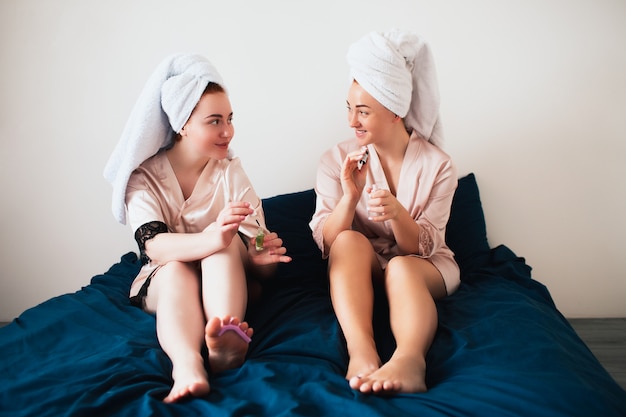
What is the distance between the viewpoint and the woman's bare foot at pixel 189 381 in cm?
128

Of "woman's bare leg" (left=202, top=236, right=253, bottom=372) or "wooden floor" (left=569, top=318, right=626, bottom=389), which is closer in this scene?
"woman's bare leg" (left=202, top=236, right=253, bottom=372)

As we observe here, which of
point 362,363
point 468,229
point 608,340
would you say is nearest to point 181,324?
point 362,363

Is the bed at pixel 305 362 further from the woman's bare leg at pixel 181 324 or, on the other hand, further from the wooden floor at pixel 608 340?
the wooden floor at pixel 608 340

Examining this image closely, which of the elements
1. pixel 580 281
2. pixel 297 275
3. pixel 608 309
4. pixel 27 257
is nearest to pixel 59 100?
pixel 27 257

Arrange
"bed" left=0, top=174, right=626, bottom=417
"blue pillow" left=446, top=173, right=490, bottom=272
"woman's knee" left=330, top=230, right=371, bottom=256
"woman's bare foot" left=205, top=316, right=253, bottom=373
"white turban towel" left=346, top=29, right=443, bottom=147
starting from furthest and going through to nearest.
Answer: "blue pillow" left=446, top=173, right=490, bottom=272
"white turban towel" left=346, top=29, right=443, bottom=147
"woman's knee" left=330, top=230, right=371, bottom=256
"woman's bare foot" left=205, top=316, right=253, bottom=373
"bed" left=0, top=174, right=626, bottom=417

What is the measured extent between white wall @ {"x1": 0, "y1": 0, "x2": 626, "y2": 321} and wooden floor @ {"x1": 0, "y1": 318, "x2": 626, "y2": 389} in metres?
0.07

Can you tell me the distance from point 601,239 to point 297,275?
1.31 metres

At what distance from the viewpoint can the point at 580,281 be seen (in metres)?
2.51

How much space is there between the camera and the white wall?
2402 millimetres

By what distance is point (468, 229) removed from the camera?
2305 mm

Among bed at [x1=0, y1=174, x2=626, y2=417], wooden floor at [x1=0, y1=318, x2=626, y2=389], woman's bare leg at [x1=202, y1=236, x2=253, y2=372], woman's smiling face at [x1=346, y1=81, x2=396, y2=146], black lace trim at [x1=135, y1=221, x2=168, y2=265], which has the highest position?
woman's smiling face at [x1=346, y1=81, x2=396, y2=146]

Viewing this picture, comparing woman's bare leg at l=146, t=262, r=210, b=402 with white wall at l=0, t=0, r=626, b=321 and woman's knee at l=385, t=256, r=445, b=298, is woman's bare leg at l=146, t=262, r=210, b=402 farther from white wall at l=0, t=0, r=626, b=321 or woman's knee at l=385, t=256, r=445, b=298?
white wall at l=0, t=0, r=626, b=321

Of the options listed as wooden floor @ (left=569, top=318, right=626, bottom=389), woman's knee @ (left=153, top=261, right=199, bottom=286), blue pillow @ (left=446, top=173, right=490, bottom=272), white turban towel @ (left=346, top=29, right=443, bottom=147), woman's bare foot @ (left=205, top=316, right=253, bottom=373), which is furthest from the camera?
blue pillow @ (left=446, top=173, right=490, bottom=272)

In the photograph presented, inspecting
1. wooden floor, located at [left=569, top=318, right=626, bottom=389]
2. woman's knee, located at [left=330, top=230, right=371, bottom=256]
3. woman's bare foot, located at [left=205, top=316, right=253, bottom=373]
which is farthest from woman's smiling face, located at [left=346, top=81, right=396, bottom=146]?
wooden floor, located at [left=569, top=318, right=626, bottom=389]
